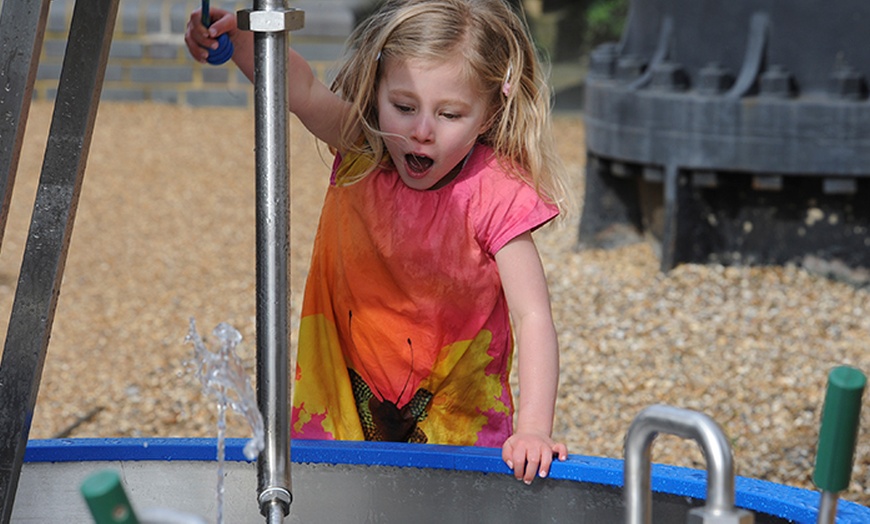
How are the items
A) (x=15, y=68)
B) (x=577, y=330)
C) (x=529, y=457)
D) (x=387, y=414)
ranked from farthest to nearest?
(x=577, y=330)
(x=387, y=414)
(x=529, y=457)
(x=15, y=68)

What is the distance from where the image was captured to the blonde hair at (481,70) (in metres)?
1.52

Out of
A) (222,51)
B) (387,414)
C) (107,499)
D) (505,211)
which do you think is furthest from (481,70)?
(107,499)

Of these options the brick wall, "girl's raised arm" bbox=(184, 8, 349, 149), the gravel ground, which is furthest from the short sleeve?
the brick wall

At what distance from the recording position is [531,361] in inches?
56.7

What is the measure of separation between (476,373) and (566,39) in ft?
22.8

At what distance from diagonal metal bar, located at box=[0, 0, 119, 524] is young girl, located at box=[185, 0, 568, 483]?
1.26ft

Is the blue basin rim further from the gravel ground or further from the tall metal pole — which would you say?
the gravel ground

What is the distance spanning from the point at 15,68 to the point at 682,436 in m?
0.58

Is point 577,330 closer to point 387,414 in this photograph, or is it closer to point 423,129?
point 387,414

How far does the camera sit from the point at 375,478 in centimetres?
135

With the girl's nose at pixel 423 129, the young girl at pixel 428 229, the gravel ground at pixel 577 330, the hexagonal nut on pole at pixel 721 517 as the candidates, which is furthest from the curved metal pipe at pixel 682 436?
the gravel ground at pixel 577 330

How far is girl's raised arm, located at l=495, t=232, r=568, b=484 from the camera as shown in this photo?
51.2 inches

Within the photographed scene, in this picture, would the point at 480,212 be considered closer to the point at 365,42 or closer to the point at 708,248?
the point at 365,42

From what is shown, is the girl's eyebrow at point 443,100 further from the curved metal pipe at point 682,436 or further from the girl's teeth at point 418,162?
the curved metal pipe at point 682,436
